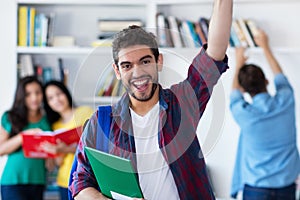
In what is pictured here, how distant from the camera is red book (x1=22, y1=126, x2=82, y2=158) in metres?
3.52

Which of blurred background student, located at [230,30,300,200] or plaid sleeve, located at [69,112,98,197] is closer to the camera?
plaid sleeve, located at [69,112,98,197]

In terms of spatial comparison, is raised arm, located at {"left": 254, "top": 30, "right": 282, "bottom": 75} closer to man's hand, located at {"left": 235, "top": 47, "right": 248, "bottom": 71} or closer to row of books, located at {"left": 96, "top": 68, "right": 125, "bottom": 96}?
man's hand, located at {"left": 235, "top": 47, "right": 248, "bottom": 71}

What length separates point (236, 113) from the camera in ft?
11.9

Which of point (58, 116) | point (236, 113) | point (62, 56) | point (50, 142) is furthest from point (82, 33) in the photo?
point (236, 113)

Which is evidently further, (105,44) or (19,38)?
(19,38)

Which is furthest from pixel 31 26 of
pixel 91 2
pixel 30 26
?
pixel 91 2

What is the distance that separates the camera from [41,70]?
13.4ft

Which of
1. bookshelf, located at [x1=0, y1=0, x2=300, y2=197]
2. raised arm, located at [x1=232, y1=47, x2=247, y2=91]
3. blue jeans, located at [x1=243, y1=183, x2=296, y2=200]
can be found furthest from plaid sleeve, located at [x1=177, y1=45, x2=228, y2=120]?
bookshelf, located at [x1=0, y1=0, x2=300, y2=197]

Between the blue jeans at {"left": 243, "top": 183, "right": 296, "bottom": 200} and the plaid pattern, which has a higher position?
the plaid pattern

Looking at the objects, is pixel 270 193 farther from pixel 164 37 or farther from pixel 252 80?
pixel 164 37

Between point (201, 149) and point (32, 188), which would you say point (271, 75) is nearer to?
point (32, 188)

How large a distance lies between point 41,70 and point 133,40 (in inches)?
110

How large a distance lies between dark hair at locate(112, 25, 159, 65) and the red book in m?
2.11

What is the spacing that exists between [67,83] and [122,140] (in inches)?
109
